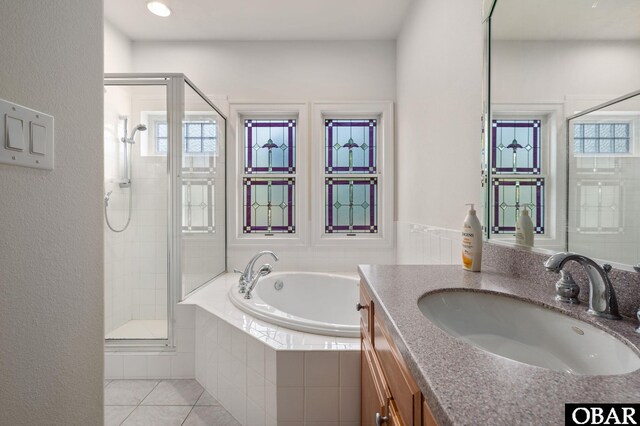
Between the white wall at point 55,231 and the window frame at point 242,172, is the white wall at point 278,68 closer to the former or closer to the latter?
the window frame at point 242,172

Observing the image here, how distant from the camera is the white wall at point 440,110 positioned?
144cm

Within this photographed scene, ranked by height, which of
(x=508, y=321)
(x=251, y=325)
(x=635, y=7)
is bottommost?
(x=251, y=325)

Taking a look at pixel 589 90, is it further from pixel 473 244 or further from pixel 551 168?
pixel 473 244

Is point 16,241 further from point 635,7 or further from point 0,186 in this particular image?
point 635,7

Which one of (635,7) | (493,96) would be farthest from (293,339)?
(635,7)

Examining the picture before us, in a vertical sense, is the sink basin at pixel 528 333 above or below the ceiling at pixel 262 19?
below

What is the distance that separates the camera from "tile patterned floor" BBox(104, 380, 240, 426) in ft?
5.32

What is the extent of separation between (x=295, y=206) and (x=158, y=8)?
73.5 inches

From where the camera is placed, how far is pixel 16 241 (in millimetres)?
633

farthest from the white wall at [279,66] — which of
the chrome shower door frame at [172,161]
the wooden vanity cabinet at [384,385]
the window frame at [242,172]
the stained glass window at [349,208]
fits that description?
the wooden vanity cabinet at [384,385]

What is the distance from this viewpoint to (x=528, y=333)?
78 cm

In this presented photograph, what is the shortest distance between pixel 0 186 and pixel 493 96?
155cm

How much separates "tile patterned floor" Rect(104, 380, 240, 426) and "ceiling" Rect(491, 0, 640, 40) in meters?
2.09

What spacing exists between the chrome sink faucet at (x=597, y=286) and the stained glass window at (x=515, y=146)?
1.36ft
